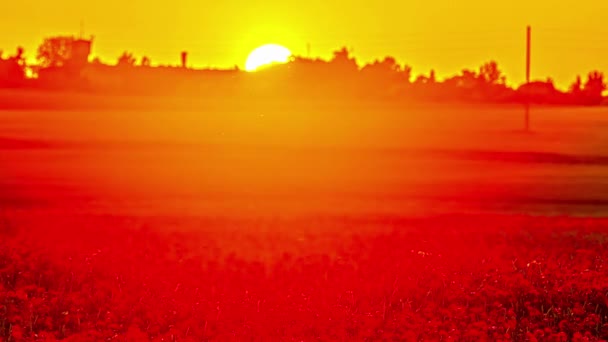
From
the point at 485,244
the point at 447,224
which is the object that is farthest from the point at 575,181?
the point at 485,244

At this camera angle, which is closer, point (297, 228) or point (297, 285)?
point (297, 285)

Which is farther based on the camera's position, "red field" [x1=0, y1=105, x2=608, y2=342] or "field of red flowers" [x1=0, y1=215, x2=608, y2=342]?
"red field" [x1=0, y1=105, x2=608, y2=342]

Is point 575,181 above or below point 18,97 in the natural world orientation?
below

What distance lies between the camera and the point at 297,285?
46.8 ft

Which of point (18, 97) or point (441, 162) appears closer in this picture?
point (441, 162)

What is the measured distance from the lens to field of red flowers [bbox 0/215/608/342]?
11.9m

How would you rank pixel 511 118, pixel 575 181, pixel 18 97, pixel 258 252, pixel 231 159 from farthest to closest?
pixel 511 118 < pixel 18 97 < pixel 231 159 < pixel 575 181 < pixel 258 252

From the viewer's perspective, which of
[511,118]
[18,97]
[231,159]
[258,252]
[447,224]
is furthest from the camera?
[511,118]

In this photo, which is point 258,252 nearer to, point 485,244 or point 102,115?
point 485,244

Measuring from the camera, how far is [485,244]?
19062 mm

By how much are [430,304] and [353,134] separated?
3541cm

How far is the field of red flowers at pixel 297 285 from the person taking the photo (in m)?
11.9

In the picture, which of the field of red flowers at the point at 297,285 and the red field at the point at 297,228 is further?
the red field at the point at 297,228

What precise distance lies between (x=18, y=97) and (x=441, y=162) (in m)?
16.3
